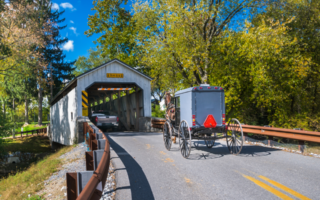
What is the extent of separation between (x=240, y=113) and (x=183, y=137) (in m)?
10.6

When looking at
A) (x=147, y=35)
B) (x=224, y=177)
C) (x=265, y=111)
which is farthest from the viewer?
(x=147, y=35)

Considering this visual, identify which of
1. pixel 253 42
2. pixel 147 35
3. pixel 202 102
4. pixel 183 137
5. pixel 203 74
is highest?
pixel 147 35

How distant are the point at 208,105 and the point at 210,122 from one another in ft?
1.95

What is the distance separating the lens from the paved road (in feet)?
14.3

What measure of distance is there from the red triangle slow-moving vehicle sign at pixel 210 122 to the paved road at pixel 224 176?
98 centimetres

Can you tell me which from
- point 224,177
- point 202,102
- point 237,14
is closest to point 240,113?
point 237,14

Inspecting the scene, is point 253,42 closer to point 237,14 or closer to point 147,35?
point 237,14

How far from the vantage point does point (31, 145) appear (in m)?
30.1

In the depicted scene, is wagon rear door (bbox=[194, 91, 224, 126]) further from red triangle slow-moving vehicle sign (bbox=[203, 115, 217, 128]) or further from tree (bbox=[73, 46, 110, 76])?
tree (bbox=[73, 46, 110, 76])

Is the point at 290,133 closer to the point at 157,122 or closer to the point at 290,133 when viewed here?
A: the point at 290,133

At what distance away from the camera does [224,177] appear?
17.5ft

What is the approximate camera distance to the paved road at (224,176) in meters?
4.36

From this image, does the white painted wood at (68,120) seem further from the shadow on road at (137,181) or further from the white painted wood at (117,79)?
the shadow on road at (137,181)

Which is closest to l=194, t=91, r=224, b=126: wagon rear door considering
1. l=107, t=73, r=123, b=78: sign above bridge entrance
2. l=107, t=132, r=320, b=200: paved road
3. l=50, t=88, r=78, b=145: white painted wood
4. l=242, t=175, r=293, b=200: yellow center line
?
l=107, t=132, r=320, b=200: paved road
